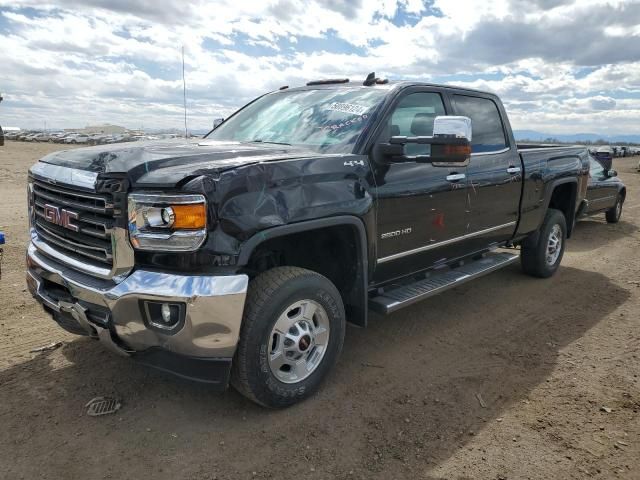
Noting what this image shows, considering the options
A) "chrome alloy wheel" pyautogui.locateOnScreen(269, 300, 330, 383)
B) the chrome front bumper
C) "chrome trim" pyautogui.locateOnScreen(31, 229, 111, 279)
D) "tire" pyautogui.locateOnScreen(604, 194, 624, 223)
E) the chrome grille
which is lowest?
"tire" pyautogui.locateOnScreen(604, 194, 624, 223)

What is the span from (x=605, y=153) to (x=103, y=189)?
1111 centimetres

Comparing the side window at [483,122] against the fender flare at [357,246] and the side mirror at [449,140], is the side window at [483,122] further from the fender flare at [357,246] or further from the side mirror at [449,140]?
the fender flare at [357,246]

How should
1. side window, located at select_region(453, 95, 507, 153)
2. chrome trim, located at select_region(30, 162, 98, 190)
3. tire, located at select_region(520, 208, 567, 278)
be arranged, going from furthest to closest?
1. tire, located at select_region(520, 208, 567, 278)
2. side window, located at select_region(453, 95, 507, 153)
3. chrome trim, located at select_region(30, 162, 98, 190)

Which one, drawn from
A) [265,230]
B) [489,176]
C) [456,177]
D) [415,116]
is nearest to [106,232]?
[265,230]

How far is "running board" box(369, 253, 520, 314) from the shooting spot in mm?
3791

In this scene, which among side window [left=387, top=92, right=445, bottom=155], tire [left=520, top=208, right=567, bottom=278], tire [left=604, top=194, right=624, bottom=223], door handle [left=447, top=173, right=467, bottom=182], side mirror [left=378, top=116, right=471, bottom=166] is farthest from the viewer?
tire [left=604, top=194, right=624, bottom=223]

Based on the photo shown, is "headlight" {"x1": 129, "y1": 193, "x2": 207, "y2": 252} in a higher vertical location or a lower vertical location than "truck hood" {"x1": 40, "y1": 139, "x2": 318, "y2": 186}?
lower

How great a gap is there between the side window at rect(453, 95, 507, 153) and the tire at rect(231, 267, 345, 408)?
7.62ft

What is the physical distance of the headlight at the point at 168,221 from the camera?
2625 millimetres

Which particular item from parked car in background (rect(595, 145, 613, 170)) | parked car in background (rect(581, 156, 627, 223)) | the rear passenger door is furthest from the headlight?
parked car in background (rect(595, 145, 613, 170))

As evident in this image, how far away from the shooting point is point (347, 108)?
391 cm

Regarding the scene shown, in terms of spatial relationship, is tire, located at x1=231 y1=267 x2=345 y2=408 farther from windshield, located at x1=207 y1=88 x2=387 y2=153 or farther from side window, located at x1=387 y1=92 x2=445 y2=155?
side window, located at x1=387 y1=92 x2=445 y2=155

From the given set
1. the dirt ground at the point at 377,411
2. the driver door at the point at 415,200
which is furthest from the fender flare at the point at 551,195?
the driver door at the point at 415,200

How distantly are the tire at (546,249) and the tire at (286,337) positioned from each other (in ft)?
11.8
